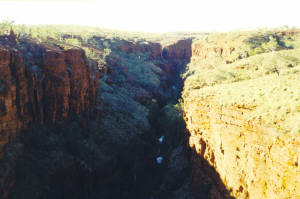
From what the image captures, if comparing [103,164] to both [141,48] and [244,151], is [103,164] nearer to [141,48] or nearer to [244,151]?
[244,151]

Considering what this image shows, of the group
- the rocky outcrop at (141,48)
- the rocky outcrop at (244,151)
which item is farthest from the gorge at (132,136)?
the rocky outcrop at (141,48)

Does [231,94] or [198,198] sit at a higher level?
[231,94]

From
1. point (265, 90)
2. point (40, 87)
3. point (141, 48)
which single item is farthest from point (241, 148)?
point (141, 48)

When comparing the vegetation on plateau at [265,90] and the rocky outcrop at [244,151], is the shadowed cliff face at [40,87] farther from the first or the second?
the rocky outcrop at [244,151]

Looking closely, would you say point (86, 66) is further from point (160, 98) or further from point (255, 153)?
point (160, 98)

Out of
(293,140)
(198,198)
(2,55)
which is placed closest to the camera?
(293,140)

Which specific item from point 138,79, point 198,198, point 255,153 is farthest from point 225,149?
point 138,79
